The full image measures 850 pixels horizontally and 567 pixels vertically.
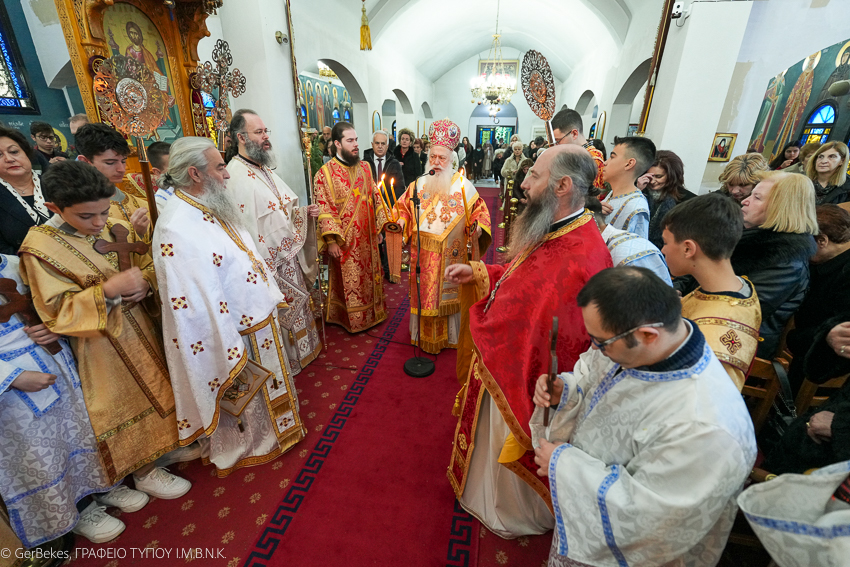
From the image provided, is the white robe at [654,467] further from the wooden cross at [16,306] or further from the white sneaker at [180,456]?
the white sneaker at [180,456]

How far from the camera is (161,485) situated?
2.29m

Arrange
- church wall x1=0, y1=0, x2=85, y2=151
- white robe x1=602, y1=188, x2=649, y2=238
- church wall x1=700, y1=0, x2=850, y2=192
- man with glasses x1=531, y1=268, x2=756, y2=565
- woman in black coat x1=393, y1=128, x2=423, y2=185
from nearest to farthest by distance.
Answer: man with glasses x1=531, y1=268, x2=756, y2=565 < white robe x1=602, y1=188, x2=649, y2=238 < church wall x1=700, y1=0, x2=850, y2=192 < church wall x1=0, y1=0, x2=85, y2=151 < woman in black coat x1=393, y1=128, x2=423, y2=185

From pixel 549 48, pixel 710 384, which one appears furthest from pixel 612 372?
pixel 549 48

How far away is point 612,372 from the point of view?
1250mm

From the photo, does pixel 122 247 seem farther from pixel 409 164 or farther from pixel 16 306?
pixel 409 164

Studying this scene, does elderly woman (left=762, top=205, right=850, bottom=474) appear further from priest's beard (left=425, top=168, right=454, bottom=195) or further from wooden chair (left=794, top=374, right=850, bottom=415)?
priest's beard (left=425, top=168, right=454, bottom=195)

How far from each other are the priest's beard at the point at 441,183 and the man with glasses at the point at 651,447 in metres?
2.62

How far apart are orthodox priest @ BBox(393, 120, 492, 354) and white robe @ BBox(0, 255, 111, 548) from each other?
258cm

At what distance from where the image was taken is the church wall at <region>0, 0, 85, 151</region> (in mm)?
5648

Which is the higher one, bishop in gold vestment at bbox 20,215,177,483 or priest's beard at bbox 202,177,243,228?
priest's beard at bbox 202,177,243,228

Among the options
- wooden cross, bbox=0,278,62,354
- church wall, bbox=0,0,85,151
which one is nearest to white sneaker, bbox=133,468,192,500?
wooden cross, bbox=0,278,62,354

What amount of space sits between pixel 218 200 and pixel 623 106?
9.94 m

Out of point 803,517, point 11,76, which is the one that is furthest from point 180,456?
point 11,76

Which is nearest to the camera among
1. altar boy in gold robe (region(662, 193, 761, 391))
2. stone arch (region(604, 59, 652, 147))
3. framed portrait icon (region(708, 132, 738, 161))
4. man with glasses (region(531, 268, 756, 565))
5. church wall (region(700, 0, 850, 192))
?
man with glasses (region(531, 268, 756, 565))
